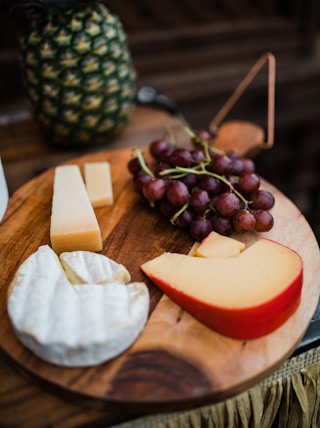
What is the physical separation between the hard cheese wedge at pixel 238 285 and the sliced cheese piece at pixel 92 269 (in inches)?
2.0

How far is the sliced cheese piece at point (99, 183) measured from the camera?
0.86m

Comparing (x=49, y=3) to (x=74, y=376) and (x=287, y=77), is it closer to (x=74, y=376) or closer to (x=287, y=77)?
(x=74, y=376)

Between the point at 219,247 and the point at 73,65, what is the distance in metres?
0.53

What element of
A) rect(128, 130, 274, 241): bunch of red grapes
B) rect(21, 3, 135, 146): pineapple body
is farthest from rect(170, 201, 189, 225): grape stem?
rect(21, 3, 135, 146): pineapple body

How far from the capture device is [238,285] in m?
0.63

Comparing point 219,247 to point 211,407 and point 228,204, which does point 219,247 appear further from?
point 211,407

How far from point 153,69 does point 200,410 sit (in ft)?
4.25

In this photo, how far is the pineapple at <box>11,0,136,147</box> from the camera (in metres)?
0.96

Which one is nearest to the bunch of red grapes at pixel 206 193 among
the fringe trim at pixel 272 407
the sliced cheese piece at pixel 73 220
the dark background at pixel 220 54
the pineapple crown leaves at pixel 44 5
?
the sliced cheese piece at pixel 73 220

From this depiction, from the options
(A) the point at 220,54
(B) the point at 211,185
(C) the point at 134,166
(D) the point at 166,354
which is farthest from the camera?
(A) the point at 220,54

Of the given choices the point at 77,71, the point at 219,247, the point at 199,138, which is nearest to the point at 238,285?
the point at 219,247

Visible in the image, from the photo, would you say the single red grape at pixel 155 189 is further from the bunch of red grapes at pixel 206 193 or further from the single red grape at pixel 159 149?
the single red grape at pixel 159 149

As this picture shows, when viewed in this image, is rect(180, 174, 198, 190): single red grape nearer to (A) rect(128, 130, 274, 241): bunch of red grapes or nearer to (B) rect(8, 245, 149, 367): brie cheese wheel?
(A) rect(128, 130, 274, 241): bunch of red grapes

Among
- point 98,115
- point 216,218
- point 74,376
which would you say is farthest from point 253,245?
point 98,115
